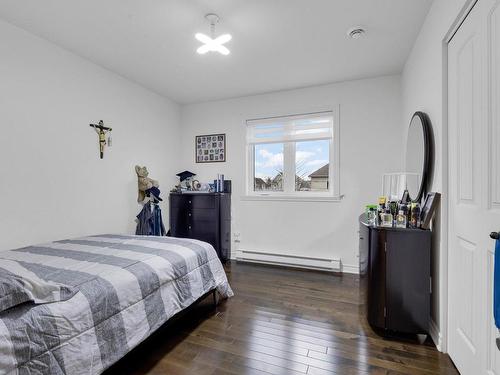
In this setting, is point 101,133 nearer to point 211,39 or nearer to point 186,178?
point 186,178

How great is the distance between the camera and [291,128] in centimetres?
388

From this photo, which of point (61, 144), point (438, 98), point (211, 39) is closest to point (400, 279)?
point (438, 98)

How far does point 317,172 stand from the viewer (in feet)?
12.3

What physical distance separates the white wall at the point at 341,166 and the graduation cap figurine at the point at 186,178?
33 centimetres

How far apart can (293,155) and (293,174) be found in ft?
0.91

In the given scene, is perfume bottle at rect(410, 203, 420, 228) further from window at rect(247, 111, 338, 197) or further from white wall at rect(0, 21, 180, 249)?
white wall at rect(0, 21, 180, 249)

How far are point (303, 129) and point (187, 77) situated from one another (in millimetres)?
1704

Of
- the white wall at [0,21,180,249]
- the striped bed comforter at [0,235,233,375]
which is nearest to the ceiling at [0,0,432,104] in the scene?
the white wall at [0,21,180,249]

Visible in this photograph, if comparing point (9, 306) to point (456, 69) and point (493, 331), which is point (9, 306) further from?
point (456, 69)

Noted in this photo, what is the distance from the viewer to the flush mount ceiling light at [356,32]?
2.33 m

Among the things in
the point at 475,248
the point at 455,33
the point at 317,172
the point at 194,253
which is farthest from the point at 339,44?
the point at 194,253

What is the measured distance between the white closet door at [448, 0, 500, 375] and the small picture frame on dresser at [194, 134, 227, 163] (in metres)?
3.02

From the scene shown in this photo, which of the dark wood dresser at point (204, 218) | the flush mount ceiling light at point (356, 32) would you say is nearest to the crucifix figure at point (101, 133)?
the dark wood dresser at point (204, 218)

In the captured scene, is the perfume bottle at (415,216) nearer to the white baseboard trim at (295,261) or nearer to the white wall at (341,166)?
the white wall at (341,166)
